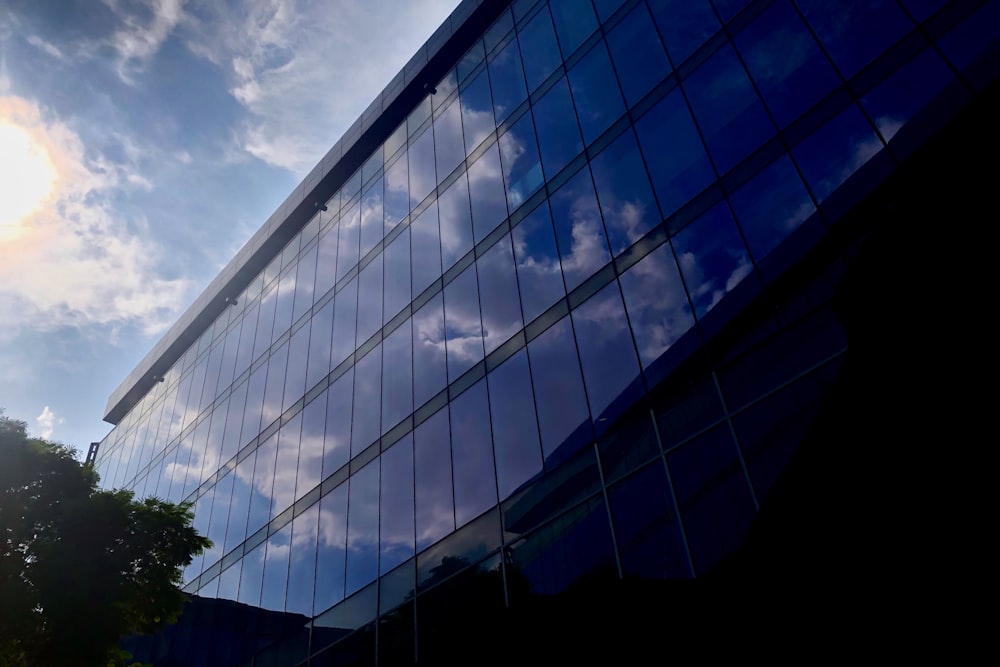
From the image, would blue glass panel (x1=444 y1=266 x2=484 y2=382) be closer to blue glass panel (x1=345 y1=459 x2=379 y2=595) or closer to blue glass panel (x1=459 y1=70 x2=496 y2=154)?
blue glass panel (x1=345 y1=459 x2=379 y2=595)

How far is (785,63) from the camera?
14.7 meters

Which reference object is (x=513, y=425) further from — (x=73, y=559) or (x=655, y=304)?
(x=73, y=559)

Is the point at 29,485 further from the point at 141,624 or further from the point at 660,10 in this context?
the point at 660,10

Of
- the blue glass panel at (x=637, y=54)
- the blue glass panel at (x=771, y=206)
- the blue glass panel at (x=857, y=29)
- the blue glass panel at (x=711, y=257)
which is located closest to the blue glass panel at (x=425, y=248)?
the blue glass panel at (x=637, y=54)

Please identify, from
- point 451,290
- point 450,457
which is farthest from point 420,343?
point 450,457

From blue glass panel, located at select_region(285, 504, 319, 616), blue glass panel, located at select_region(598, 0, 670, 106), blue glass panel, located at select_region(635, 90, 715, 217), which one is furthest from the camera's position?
blue glass panel, located at select_region(285, 504, 319, 616)

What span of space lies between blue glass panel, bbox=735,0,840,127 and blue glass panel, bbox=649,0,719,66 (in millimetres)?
1307

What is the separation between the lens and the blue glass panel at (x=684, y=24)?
55.4 ft

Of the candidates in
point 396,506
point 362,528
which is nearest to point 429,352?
point 396,506

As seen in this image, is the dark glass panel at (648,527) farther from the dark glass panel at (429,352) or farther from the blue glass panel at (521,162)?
the blue glass panel at (521,162)

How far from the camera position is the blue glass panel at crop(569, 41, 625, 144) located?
732 inches

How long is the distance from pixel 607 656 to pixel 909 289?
8163mm

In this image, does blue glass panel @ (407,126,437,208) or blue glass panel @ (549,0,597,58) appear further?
blue glass panel @ (407,126,437,208)

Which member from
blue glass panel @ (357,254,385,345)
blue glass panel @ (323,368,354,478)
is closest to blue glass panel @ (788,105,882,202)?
blue glass panel @ (357,254,385,345)
